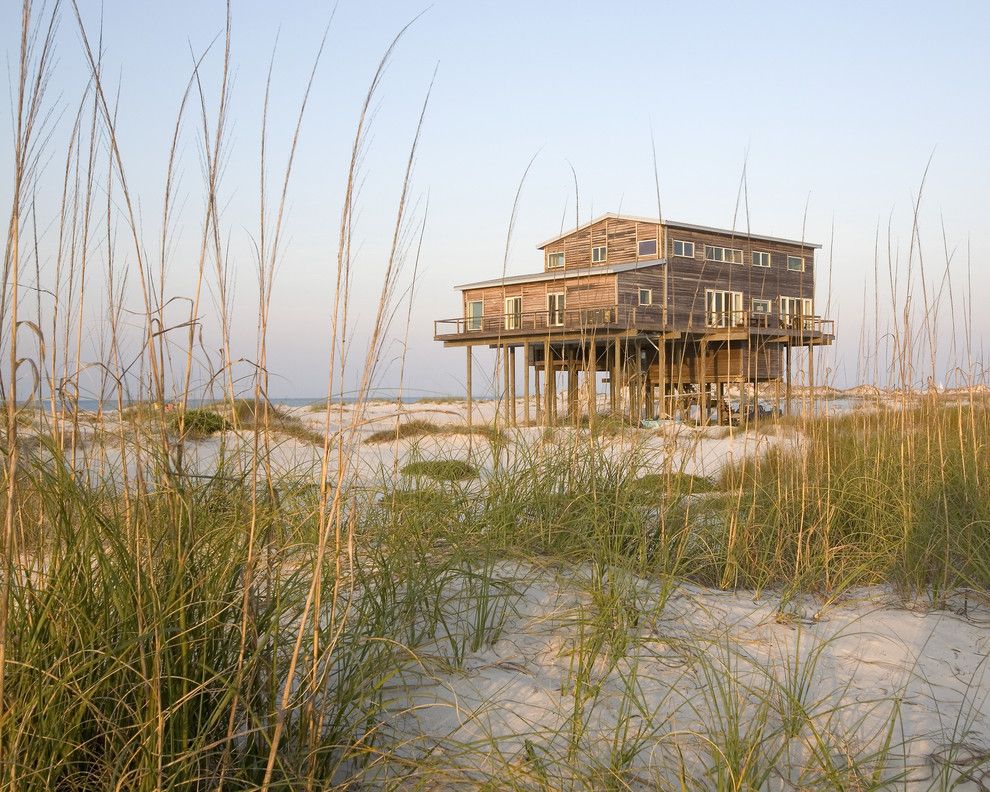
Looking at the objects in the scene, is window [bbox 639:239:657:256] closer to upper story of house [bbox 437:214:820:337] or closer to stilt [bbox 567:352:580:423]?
upper story of house [bbox 437:214:820:337]

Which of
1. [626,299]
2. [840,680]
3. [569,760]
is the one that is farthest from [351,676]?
[626,299]

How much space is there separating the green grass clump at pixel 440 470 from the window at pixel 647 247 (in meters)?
18.2

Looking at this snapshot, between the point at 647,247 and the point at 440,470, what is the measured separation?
18586mm

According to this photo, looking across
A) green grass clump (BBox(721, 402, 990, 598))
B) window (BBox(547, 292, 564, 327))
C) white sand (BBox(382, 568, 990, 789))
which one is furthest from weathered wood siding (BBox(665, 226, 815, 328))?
white sand (BBox(382, 568, 990, 789))

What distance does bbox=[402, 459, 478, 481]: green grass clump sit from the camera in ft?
11.7

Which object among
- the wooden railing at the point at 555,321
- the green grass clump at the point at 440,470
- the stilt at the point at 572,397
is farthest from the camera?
the wooden railing at the point at 555,321

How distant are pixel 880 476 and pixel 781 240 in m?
19.9

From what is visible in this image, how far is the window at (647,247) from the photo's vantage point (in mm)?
21039

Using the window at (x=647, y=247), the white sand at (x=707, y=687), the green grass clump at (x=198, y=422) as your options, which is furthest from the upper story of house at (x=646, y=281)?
the green grass clump at (x=198, y=422)

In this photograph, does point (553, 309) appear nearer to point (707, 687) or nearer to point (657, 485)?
point (657, 485)

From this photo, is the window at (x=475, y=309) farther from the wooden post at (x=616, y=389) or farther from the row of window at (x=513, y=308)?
the wooden post at (x=616, y=389)

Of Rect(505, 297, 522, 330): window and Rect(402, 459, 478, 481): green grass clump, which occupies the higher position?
Rect(505, 297, 522, 330): window

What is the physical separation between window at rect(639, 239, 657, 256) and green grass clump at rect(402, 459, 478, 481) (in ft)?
59.7

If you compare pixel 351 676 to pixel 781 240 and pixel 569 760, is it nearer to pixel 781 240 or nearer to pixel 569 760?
pixel 569 760
